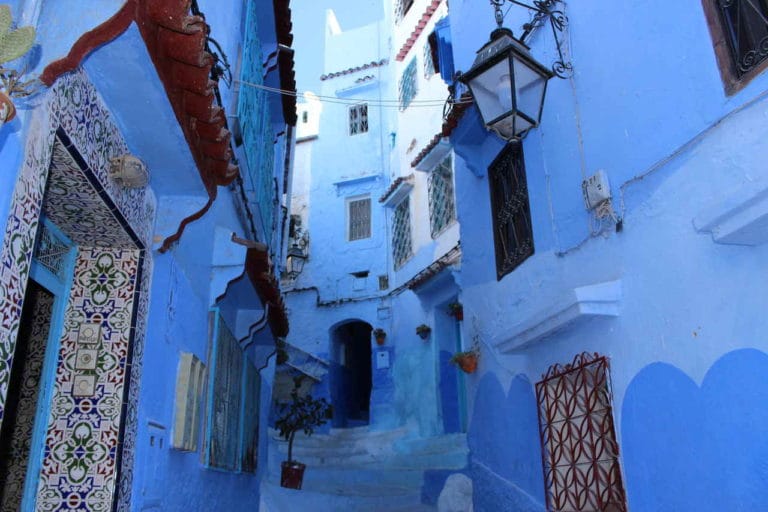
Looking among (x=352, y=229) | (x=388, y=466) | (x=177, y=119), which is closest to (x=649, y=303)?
(x=177, y=119)

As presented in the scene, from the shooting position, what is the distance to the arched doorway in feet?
60.3

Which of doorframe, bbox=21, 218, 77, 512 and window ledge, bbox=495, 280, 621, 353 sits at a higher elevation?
window ledge, bbox=495, 280, 621, 353

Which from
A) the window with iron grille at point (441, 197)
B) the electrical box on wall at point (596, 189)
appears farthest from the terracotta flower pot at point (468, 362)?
the window with iron grille at point (441, 197)

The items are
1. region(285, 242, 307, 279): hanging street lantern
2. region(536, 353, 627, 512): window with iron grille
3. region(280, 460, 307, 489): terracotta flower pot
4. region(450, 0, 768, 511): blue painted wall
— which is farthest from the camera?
region(285, 242, 307, 279): hanging street lantern

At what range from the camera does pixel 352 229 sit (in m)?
19.8

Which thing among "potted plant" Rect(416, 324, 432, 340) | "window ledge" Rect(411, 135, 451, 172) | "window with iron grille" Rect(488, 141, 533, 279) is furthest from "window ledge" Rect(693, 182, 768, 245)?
"potted plant" Rect(416, 324, 432, 340)

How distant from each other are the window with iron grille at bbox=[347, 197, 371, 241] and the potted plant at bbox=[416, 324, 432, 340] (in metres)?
5.47

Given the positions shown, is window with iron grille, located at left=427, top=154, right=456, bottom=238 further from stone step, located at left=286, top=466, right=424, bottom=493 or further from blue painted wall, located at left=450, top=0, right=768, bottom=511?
blue painted wall, located at left=450, top=0, right=768, bottom=511

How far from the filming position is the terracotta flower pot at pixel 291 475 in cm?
1091

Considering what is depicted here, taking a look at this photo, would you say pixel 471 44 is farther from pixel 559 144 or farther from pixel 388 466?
pixel 388 466

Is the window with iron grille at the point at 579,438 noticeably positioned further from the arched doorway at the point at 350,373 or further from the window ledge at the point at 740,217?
the arched doorway at the point at 350,373

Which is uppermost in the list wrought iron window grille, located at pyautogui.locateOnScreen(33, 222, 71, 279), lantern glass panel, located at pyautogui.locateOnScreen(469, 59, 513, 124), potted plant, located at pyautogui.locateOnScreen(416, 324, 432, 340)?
potted plant, located at pyautogui.locateOnScreen(416, 324, 432, 340)

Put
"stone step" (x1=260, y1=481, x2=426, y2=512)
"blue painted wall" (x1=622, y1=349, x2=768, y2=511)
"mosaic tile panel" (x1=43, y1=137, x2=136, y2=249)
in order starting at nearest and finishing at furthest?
1. "mosaic tile panel" (x1=43, y1=137, x2=136, y2=249)
2. "blue painted wall" (x1=622, y1=349, x2=768, y2=511)
3. "stone step" (x1=260, y1=481, x2=426, y2=512)

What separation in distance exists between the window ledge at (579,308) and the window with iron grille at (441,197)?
793cm
